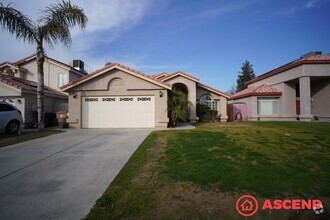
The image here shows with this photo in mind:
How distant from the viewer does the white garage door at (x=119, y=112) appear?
1370 centimetres

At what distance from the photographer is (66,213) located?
10.0 ft

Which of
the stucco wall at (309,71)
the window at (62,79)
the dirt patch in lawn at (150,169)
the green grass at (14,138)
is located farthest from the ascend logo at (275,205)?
the window at (62,79)

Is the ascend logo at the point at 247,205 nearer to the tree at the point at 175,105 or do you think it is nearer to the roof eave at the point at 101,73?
the roof eave at the point at 101,73

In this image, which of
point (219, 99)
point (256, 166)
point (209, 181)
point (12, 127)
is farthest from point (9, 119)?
point (219, 99)

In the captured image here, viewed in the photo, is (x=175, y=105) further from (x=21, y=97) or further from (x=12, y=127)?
(x=21, y=97)

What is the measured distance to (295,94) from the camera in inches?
821

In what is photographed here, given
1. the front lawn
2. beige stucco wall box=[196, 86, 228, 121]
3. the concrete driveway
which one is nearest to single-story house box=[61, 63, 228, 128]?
the concrete driveway

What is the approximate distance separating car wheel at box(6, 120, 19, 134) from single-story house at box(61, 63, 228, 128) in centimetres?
319

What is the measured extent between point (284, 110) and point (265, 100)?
2165 millimetres

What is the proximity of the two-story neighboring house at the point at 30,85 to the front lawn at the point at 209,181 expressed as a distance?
12.9 m

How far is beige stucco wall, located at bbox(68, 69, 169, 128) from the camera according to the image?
1360cm

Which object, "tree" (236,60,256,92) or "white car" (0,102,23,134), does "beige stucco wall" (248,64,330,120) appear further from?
"tree" (236,60,256,92)

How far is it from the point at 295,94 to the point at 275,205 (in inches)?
861

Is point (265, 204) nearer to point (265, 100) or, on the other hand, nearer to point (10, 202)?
point (10, 202)
